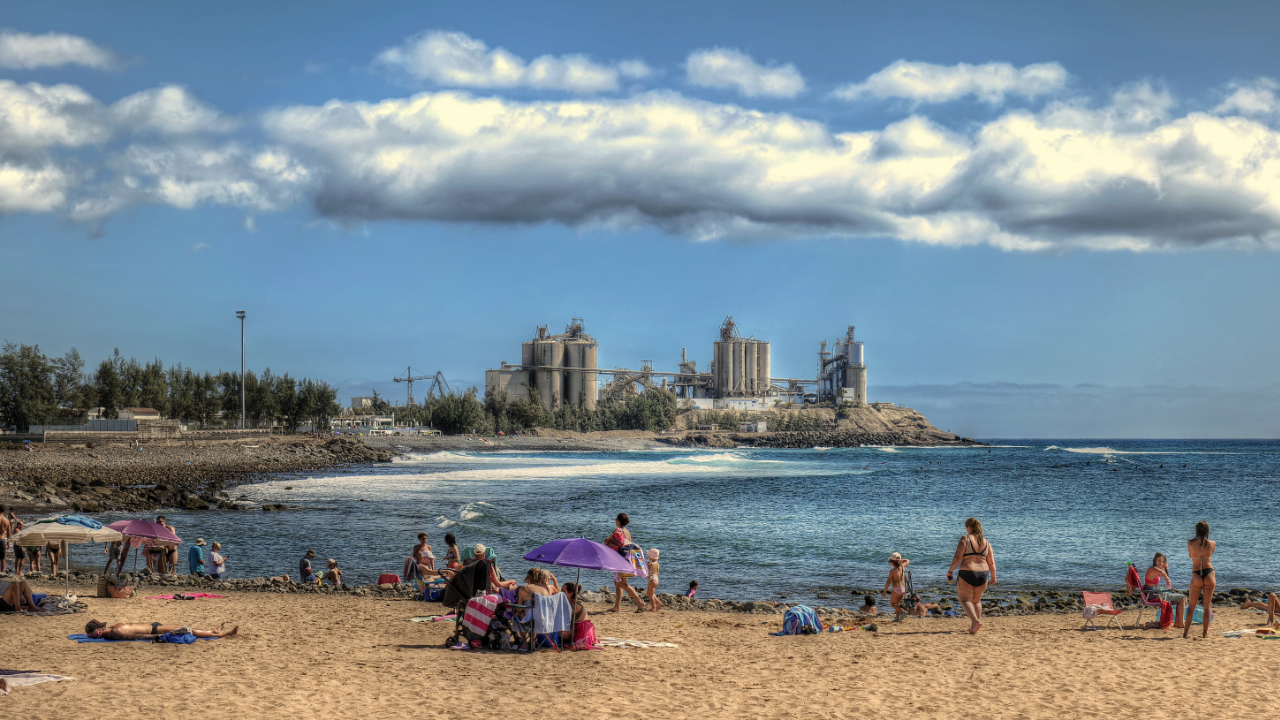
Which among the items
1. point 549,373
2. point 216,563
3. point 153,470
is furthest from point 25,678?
point 549,373

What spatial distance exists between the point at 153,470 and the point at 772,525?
3528 centimetres

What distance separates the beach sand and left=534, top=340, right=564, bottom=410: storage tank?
401 feet

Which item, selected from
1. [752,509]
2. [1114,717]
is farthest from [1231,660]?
[752,509]

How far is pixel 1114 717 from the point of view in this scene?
792 centimetres

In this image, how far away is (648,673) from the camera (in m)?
9.59

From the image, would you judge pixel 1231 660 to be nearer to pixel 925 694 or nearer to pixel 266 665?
pixel 925 694

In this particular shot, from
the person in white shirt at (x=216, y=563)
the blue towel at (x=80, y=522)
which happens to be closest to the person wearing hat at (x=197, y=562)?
the person in white shirt at (x=216, y=563)

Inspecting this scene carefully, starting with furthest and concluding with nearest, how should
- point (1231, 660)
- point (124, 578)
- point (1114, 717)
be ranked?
1. point (124, 578)
2. point (1231, 660)
3. point (1114, 717)

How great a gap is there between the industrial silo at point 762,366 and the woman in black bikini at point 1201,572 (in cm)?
14782

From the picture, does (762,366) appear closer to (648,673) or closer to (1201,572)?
(1201,572)

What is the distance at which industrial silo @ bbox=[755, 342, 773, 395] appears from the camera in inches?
6280

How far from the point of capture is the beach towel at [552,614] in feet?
34.4

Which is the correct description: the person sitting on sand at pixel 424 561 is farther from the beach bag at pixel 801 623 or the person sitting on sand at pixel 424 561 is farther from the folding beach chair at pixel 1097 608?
the folding beach chair at pixel 1097 608

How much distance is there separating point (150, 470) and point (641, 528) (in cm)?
3277
